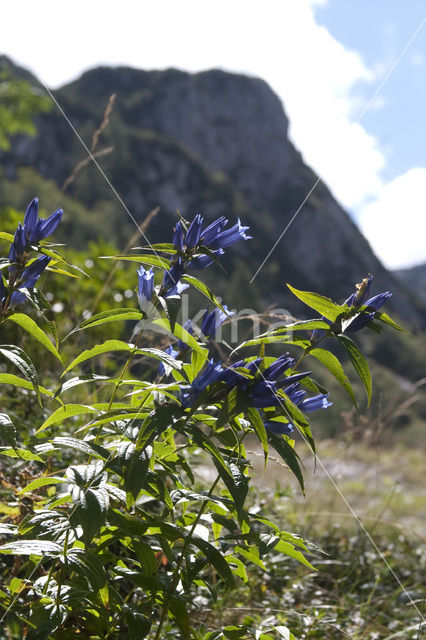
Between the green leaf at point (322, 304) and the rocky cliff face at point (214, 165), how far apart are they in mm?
83411

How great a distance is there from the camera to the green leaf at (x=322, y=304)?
1.32 metres

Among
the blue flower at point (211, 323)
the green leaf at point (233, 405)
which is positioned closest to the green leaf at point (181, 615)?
the green leaf at point (233, 405)

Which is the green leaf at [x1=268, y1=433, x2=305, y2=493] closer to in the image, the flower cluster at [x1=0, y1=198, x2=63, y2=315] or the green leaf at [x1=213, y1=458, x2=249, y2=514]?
the green leaf at [x1=213, y1=458, x2=249, y2=514]

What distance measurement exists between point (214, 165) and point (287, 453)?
14402 centimetres

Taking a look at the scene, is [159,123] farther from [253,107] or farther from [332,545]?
[332,545]

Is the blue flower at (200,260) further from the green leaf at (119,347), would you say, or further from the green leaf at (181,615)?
the green leaf at (181,615)

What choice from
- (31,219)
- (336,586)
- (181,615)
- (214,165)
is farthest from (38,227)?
(214,165)

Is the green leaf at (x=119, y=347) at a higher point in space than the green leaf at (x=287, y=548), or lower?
higher

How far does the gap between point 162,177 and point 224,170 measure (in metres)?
29.1

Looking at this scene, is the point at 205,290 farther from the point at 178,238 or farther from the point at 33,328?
the point at 33,328

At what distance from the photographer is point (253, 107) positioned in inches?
5728

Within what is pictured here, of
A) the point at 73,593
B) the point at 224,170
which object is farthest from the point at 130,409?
the point at 224,170

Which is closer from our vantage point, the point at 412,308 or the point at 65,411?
the point at 65,411

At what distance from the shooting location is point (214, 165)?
140m
